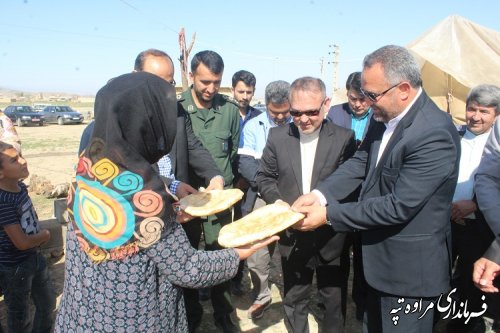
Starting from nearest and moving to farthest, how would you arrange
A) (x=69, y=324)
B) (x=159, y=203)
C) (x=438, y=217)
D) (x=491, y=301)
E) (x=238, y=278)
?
(x=159, y=203), (x=69, y=324), (x=438, y=217), (x=491, y=301), (x=238, y=278)

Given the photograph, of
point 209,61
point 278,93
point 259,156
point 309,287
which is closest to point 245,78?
point 278,93

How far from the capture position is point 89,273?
1.57 meters

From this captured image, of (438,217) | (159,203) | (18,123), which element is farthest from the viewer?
(18,123)

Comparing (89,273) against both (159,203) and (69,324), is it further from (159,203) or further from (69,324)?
(159,203)

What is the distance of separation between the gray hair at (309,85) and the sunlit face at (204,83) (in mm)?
788

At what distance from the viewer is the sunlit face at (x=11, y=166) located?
8.55 ft

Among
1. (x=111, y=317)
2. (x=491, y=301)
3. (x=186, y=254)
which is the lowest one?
(x=491, y=301)

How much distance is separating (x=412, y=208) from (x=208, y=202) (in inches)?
54.9

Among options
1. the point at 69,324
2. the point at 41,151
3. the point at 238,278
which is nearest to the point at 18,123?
the point at 41,151

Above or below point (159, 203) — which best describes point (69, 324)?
below

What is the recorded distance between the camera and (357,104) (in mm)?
3988

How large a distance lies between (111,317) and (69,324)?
273 millimetres

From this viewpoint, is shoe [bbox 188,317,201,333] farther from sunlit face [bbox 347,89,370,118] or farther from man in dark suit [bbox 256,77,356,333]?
sunlit face [bbox 347,89,370,118]

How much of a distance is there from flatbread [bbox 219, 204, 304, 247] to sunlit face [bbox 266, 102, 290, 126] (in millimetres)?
1423
